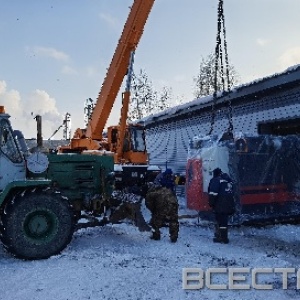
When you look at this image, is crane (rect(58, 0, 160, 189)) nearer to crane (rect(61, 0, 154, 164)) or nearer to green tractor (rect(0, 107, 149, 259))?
crane (rect(61, 0, 154, 164))

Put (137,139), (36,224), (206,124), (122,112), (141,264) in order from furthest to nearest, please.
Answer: (206,124) < (137,139) < (122,112) < (36,224) < (141,264)

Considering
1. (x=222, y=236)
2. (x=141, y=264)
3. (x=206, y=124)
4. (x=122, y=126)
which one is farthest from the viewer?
(x=206, y=124)

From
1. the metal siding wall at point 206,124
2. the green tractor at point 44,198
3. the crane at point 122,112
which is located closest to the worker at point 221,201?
the green tractor at point 44,198

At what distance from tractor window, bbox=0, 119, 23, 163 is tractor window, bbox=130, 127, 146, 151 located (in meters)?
7.06

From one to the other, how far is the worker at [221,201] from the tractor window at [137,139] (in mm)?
6154

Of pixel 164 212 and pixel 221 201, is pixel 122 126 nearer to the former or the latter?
pixel 164 212

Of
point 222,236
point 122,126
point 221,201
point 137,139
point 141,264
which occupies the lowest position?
point 141,264

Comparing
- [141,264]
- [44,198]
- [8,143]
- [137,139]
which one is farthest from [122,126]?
[141,264]

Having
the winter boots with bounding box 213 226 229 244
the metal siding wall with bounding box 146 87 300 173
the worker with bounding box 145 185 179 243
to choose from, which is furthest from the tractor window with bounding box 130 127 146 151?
the winter boots with bounding box 213 226 229 244

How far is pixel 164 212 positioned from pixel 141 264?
6.68 feet

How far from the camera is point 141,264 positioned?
21.1 ft

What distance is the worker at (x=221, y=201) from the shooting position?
27.4 ft

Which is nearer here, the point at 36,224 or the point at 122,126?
the point at 36,224

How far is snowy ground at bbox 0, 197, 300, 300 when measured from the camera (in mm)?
5090
